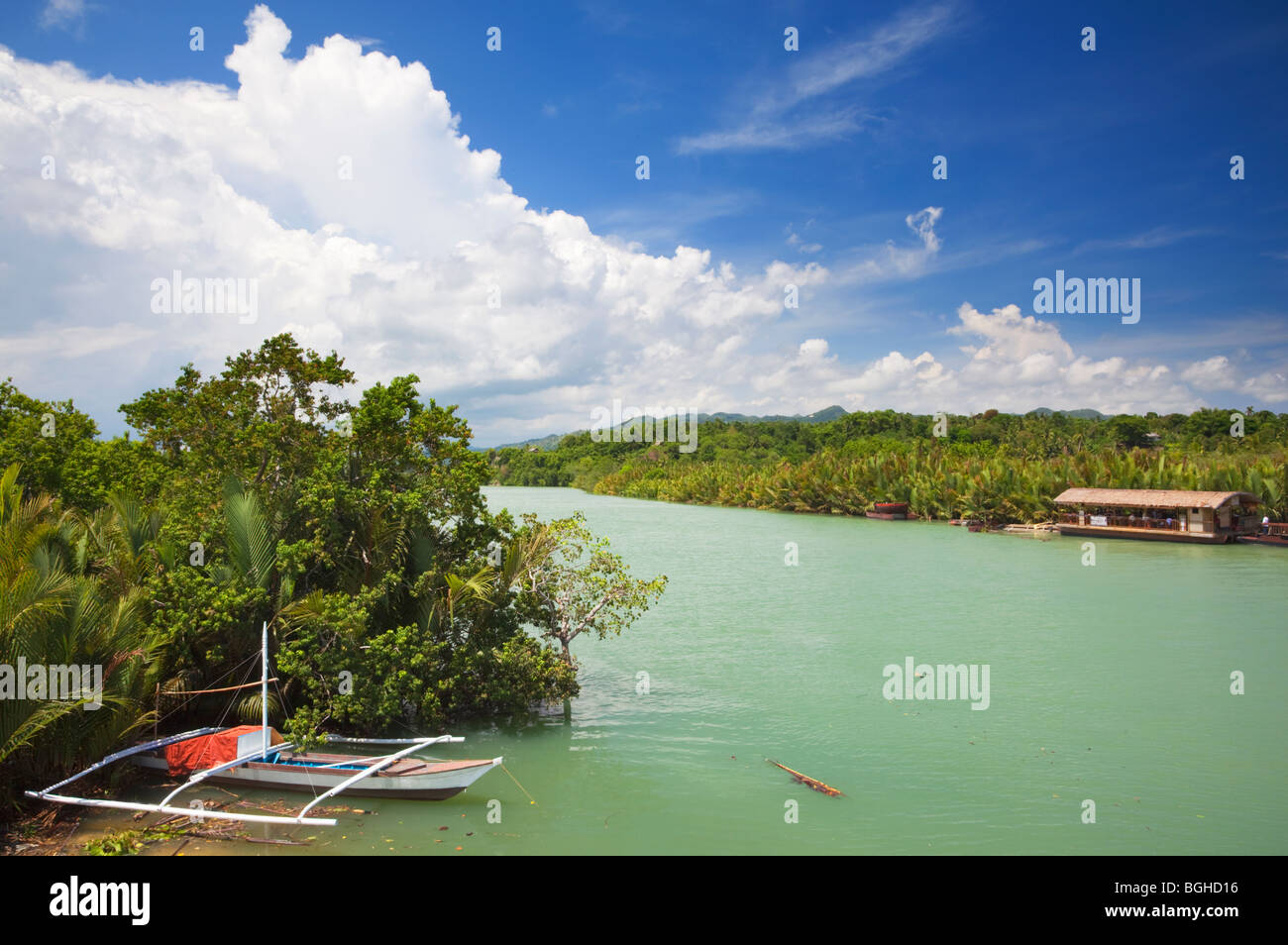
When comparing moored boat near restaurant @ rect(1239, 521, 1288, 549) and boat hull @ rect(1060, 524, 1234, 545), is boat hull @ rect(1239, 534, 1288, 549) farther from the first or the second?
boat hull @ rect(1060, 524, 1234, 545)

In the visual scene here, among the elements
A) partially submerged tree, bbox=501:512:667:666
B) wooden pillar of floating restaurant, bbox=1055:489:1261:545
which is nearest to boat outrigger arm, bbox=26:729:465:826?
partially submerged tree, bbox=501:512:667:666

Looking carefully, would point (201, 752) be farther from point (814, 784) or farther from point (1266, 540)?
point (1266, 540)

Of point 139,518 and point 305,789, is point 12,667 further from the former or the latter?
point 139,518

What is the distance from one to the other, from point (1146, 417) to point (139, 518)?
286 feet

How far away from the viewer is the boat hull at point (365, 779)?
7.93 meters

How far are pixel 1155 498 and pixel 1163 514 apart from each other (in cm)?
143

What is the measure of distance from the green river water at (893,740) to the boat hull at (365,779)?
20cm

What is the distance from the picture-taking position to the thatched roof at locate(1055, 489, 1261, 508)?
34656 millimetres

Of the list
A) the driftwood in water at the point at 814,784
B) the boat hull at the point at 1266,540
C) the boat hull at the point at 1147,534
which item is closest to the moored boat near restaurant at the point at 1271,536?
the boat hull at the point at 1266,540

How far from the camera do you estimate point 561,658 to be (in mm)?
11148

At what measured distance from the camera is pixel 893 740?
35.8 feet
